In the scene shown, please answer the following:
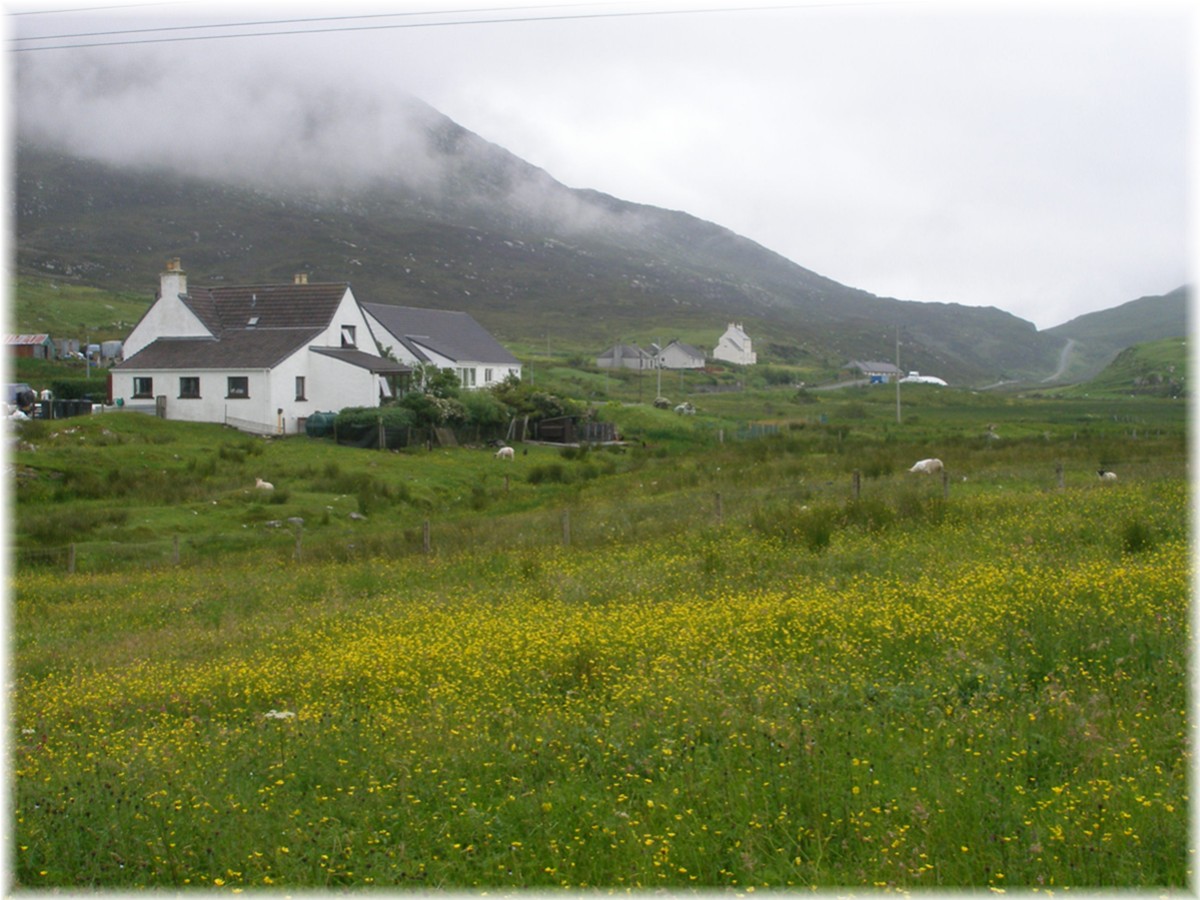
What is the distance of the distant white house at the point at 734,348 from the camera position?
148500 mm

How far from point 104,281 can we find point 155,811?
166 meters

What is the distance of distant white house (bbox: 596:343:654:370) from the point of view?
131750 millimetres

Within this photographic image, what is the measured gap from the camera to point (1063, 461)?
33.0 metres

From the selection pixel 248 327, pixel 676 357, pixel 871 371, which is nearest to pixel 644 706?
pixel 248 327

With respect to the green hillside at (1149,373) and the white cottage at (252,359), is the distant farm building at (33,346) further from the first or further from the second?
the green hillside at (1149,373)

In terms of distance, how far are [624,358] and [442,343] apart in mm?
63944

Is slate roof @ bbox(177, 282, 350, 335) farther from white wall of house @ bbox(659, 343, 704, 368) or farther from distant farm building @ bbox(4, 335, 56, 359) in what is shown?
white wall of house @ bbox(659, 343, 704, 368)

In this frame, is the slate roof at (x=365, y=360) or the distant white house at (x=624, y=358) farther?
the distant white house at (x=624, y=358)

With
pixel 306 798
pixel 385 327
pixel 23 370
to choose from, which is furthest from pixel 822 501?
Answer: pixel 23 370

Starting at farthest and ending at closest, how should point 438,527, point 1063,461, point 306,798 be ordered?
point 1063,461
point 438,527
point 306,798

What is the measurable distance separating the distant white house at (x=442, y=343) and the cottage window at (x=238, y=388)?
1325 centimetres

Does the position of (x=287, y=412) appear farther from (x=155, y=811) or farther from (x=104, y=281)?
(x=104, y=281)

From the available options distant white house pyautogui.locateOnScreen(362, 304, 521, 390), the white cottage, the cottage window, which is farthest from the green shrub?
distant white house pyautogui.locateOnScreen(362, 304, 521, 390)

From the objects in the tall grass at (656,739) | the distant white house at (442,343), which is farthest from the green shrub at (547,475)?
the distant white house at (442,343)
